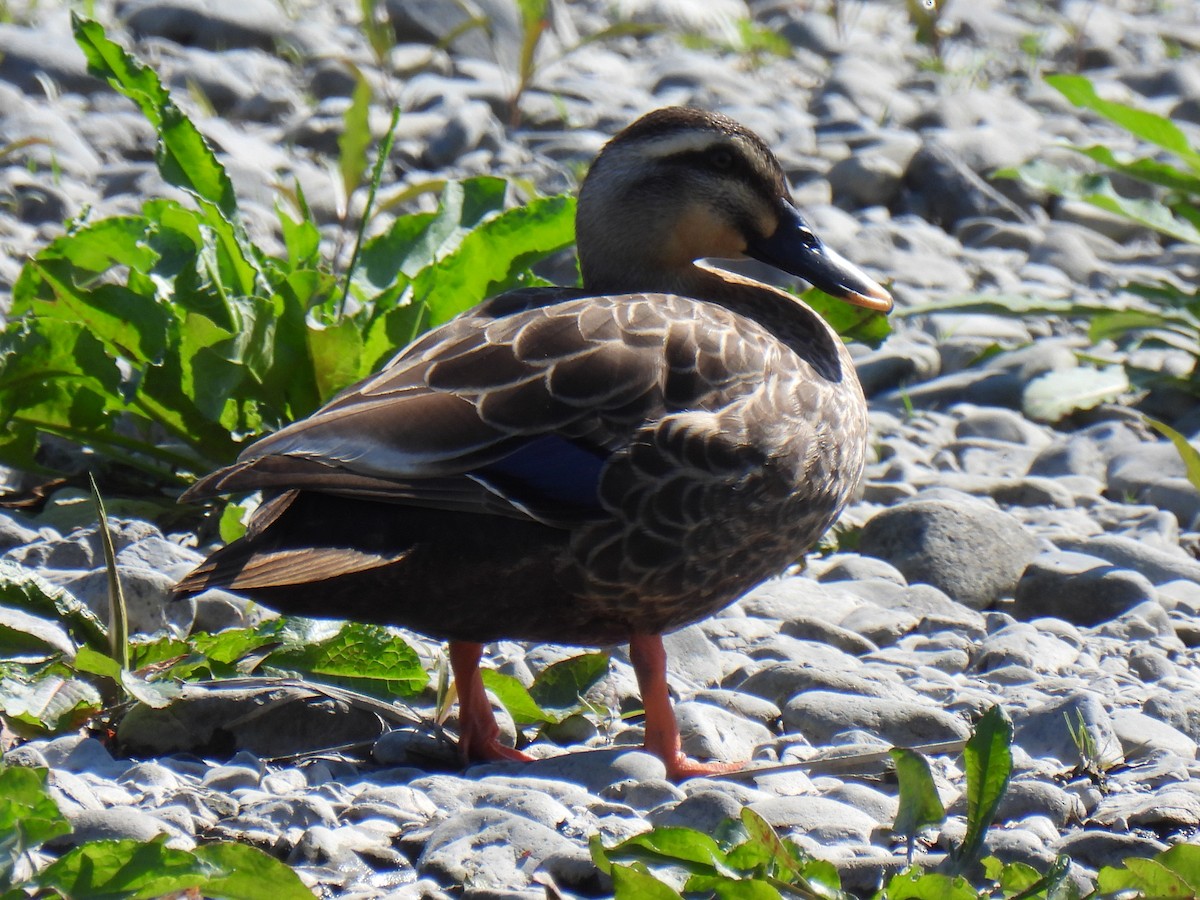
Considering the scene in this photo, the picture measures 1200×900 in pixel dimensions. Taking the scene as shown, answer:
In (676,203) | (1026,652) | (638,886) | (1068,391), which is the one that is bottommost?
(1068,391)

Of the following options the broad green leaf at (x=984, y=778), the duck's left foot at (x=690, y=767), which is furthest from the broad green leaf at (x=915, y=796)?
the duck's left foot at (x=690, y=767)

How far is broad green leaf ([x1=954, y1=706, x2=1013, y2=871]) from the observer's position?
9.52 feet

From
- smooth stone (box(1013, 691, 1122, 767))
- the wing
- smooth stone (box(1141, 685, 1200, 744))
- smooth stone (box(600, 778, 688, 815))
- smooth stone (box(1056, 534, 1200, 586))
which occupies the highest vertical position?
the wing

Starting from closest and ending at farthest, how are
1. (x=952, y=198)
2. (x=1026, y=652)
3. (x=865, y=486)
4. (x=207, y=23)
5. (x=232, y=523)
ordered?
1. (x=1026, y=652)
2. (x=232, y=523)
3. (x=865, y=486)
4. (x=952, y=198)
5. (x=207, y=23)

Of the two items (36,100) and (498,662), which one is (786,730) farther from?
(36,100)

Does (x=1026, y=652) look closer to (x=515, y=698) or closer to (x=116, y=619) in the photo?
(x=515, y=698)

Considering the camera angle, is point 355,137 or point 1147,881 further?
point 355,137

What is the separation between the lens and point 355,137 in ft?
17.5

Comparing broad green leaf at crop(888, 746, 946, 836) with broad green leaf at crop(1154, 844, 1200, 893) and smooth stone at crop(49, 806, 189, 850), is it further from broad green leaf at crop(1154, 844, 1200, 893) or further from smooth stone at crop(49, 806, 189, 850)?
smooth stone at crop(49, 806, 189, 850)

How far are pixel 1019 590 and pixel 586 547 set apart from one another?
5.76 feet

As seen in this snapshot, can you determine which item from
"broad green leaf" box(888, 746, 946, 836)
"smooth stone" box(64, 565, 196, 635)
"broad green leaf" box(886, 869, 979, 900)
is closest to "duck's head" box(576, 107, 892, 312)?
"smooth stone" box(64, 565, 196, 635)

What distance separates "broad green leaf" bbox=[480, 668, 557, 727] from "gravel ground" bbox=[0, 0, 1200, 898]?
0.32 ft

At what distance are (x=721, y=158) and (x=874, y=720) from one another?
5.07 feet

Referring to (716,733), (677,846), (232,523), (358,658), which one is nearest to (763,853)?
(677,846)
